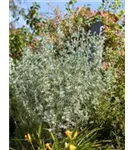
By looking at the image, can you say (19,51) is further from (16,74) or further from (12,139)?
(12,139)

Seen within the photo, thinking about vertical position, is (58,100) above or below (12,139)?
above

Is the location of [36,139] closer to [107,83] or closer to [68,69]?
[68,69]

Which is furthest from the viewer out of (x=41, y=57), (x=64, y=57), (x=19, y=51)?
(x=19, y=51)

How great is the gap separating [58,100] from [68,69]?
0.28 m

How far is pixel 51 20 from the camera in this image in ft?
12.6

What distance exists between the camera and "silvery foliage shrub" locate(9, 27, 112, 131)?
3262mm

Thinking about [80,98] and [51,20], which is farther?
[51,20]

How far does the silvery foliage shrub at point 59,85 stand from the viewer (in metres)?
3.26

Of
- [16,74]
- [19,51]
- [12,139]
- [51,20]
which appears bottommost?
[12,139]

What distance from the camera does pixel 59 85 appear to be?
3283 mm
